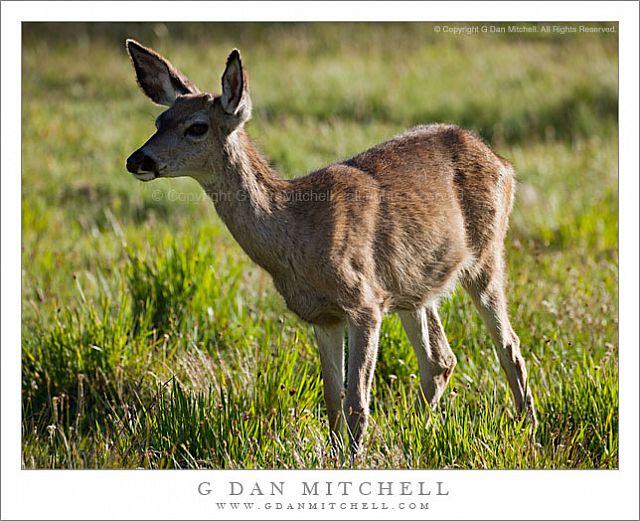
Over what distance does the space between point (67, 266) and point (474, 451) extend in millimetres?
4625

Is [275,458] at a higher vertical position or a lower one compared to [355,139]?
lower

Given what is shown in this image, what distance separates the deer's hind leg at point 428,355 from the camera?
21.2 ft

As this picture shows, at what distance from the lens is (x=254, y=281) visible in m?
8.10

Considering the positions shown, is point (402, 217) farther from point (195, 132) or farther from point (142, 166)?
point (142, 166)

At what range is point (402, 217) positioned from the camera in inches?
235

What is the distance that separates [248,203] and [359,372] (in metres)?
1.07

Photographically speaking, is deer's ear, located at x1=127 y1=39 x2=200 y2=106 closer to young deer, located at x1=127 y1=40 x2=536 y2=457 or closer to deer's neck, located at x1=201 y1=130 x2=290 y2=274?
young deer, located at x1=127 y1=40 x2=536 y2=457

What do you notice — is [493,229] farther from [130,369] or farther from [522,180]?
[522,180]

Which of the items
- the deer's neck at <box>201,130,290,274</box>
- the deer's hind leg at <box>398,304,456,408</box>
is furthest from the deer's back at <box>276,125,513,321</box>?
the deer's hind leg at <box>398,304,456,408</box>

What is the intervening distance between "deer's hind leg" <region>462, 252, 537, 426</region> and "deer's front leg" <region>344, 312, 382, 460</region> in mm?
1085

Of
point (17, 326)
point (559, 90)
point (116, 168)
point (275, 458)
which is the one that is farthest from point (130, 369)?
point (559, 90)

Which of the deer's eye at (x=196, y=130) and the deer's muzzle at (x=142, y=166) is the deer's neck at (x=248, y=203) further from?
the deer's muzzle at (x=142, y=166)

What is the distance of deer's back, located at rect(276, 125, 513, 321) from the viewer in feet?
18.3

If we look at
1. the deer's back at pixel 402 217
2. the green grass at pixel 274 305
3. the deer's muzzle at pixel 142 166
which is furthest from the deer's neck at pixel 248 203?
the green grass at pixel 274 305
